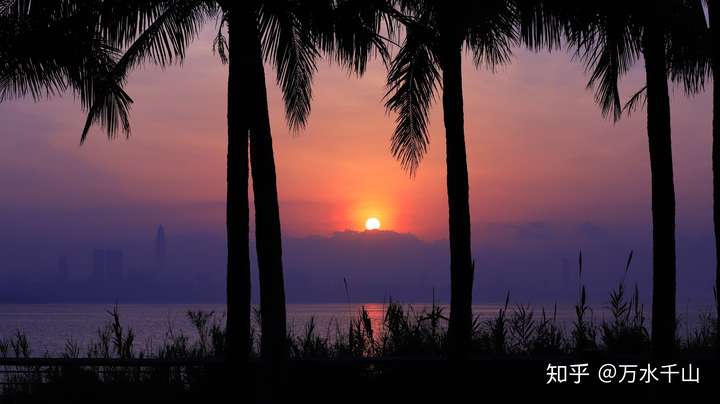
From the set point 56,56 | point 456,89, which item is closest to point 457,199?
point 456,89

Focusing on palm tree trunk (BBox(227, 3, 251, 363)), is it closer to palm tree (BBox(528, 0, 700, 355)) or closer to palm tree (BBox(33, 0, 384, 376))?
palm tree (BBox(33, 0, 384, 376))

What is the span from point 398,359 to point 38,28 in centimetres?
726

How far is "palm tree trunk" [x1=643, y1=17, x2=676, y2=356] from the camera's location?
472 inches

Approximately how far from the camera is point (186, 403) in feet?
38.8

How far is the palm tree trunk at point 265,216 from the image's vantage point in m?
11.9

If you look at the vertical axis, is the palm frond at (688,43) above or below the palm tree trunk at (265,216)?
above

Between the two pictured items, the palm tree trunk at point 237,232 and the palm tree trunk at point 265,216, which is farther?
the palm tree trunk at point 265,216

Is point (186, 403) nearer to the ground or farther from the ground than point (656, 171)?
nearer to the ground

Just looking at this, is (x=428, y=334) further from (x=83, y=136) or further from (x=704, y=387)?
(x=83, y=136)

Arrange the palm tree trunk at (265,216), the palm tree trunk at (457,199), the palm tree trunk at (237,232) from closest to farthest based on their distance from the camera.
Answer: the palm tree trunk at (237,232) → the palm tree trunk at (265,216) → the palm tree trunk at (457,199)

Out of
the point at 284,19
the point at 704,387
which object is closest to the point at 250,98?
the point at 284,19

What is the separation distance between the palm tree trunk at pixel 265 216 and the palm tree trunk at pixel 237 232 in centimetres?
60

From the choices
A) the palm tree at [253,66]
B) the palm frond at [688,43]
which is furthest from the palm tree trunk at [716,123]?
the palm tree at [253,66]

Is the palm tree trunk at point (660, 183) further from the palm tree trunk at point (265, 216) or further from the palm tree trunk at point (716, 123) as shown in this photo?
the palm tree trunk at point (265, 216)
